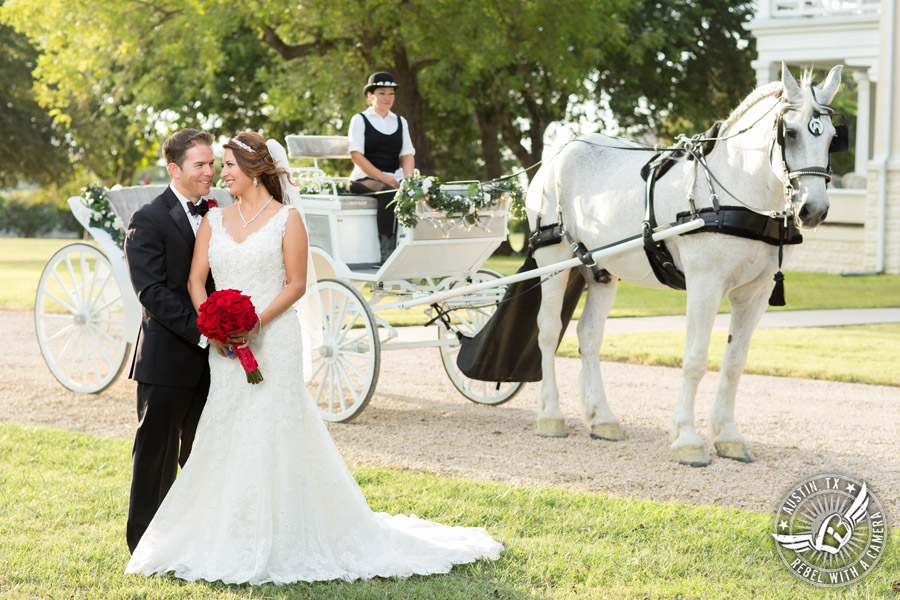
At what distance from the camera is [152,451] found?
431cm

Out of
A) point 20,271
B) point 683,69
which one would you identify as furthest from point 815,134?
point 683,69

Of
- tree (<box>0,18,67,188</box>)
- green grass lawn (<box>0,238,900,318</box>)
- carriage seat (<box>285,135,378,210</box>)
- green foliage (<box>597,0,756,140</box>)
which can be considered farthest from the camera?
tree (<box>0,18,67,188</box>)

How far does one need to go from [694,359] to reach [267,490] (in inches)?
115

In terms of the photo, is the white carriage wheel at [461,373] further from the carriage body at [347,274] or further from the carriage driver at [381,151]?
the carriage driver at [381,151]

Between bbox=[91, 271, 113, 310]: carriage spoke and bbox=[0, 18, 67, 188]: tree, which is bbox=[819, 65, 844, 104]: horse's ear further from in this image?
bbox=[0, 18, 67, 188]: tree

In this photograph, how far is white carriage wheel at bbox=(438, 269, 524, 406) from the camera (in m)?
7.99

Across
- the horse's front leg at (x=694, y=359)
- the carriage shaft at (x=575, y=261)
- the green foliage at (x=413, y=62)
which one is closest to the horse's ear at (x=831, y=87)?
the carriage shaft at (x=575, y=261)

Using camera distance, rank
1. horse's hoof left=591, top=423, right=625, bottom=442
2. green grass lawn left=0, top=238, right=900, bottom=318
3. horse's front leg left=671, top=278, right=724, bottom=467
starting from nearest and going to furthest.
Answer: horse's front leg left=671, top=278, right=724, bottom=467 → horse's hoof left=591, top=423, right=625, bottom=442 → green grass lawn left=0, top=238, right=900, bottom=318

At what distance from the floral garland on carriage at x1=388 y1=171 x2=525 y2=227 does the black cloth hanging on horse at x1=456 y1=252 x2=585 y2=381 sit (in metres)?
0.51

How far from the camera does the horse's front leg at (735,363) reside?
6.19m

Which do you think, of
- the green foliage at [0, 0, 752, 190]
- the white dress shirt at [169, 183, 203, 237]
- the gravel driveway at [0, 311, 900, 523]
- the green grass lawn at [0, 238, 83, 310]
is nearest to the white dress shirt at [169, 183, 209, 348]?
the white dress shirt at [169, 183, 203, 237]

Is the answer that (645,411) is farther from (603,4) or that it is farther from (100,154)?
→ (100,154)

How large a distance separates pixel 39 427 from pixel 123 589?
3.37 m

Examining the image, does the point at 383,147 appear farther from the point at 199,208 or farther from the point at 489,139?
the point at 489,139
